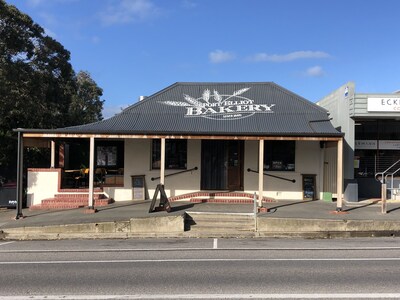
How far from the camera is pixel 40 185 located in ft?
54.7

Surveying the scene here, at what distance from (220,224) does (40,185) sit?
26.5 ft

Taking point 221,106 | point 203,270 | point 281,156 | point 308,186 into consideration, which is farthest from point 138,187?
point 203,270

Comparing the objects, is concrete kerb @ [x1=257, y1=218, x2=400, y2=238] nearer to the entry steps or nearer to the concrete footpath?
the concrete footpath

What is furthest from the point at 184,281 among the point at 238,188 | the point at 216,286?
the point at 238,188

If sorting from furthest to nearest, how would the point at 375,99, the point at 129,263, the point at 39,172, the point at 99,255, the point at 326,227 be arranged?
the point at 39,172, the point at 375,99, the point at 326,227, the point at 99,255, the point at 129,263

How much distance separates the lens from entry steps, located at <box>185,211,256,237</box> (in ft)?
40.8

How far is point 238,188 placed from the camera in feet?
56.7

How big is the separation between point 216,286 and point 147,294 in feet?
3.52

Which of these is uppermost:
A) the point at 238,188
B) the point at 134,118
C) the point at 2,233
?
the point at 134,118

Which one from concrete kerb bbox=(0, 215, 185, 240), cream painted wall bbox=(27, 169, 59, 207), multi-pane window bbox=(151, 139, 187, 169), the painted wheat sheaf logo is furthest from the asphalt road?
the painted wheat sheaf logo

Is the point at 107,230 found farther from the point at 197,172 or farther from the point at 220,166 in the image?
the point at 220,166

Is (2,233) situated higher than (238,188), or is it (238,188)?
(238,188)

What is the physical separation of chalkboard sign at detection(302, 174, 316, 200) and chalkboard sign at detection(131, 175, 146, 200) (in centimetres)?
673

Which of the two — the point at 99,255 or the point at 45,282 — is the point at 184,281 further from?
the point at 99,255
